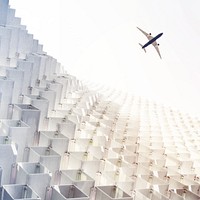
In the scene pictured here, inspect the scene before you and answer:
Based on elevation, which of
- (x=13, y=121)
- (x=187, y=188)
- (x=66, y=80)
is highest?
(x=66, y=80)

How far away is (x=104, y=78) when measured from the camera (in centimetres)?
1858

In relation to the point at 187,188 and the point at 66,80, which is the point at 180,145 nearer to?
the point at 187,188

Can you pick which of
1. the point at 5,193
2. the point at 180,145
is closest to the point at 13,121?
the point at 5,193

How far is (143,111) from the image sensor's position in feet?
41.3

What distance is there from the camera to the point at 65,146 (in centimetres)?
592

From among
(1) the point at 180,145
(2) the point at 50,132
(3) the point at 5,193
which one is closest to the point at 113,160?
(2) the point at 50,132

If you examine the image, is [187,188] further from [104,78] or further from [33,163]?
[104,78]

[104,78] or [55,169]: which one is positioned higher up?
[104,78]

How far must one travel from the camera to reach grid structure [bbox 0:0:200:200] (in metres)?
4.79

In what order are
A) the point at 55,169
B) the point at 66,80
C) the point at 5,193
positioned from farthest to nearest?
the point at 66,80
the point at 55,169
the point at 5,193

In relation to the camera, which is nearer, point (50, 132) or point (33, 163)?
point (33, 163)

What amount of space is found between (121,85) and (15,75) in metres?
13.0

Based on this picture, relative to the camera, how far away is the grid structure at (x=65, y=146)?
479 cm

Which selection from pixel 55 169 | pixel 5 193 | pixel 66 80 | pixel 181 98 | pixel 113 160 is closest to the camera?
pixel 5 193
